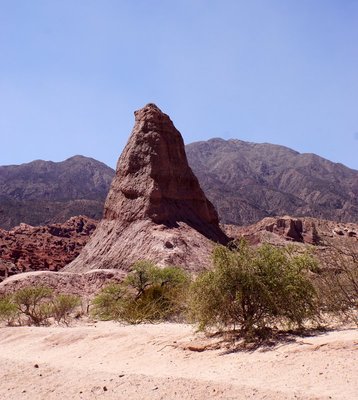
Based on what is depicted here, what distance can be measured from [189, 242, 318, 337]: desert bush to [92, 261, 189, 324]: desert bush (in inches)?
190

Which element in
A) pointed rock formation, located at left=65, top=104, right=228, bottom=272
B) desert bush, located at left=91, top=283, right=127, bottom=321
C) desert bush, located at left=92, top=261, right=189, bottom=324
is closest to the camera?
desert bush, located at left=92, top=261, right=189, bottom=324

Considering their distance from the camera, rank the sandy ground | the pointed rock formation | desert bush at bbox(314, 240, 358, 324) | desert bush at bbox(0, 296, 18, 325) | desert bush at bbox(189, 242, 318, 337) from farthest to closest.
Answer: the pointed rock formation, desert bush at bbox(0, 296, 18, 325), desert bush at bbox(314, 240, 358, 324), desert bush at bbox(189, 242, 318, 337), the sandy ground

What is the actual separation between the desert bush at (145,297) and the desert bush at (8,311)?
358 cm

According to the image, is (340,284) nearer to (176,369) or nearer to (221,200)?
(176,369)

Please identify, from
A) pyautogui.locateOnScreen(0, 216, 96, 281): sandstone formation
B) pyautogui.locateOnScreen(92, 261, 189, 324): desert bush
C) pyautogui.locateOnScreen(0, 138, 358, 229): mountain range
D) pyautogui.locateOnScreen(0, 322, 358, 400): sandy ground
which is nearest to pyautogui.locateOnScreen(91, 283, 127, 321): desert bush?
pyautogui.locateOnScreen(92, 261, 189, 324): desert bush

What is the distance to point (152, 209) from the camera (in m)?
40.0

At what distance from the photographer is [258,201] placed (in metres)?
166

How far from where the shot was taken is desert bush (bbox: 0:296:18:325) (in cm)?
2253

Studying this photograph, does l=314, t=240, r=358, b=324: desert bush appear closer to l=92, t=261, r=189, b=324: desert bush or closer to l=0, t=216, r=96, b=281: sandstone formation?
l=92, t=261, r=189, b=324: desert bush

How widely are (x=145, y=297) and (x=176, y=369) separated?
9934 millimetres

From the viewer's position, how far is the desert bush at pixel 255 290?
1238cm

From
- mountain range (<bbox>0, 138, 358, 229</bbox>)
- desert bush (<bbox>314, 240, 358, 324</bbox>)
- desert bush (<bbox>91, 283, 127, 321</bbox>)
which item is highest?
mountain range (<bbox>0, 138, 358, 229</bbox>)

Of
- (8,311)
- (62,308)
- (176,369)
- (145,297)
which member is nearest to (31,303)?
(8,311)

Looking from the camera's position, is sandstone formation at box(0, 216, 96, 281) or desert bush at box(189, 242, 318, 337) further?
sandstone formation at box(0, 216, 96, 281)
